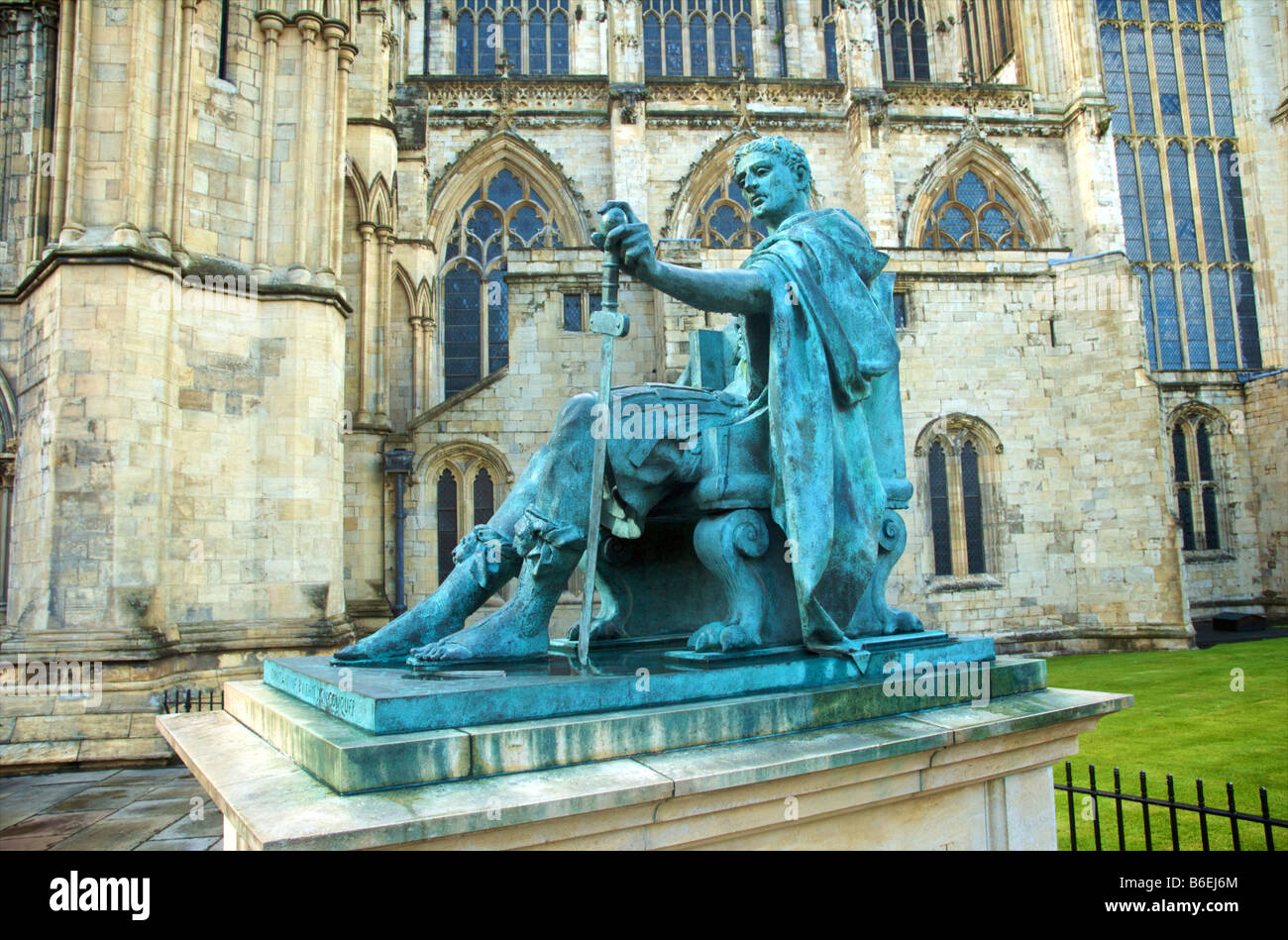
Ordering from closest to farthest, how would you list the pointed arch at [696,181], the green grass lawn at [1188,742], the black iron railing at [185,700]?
→ the green grass lawn at [1188,742], the black iron railing at [185,700], the pointed arch at [696,181]

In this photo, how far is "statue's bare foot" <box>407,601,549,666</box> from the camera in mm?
2869

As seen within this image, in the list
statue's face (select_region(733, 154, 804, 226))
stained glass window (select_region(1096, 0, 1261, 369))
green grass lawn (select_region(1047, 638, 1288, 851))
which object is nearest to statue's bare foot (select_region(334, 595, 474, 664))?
statue's face (select_region(733, 154, 804, 226))

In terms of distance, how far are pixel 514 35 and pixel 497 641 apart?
93.8 ft

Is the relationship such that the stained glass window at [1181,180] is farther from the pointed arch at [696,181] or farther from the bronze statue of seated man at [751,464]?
the bronze statue of seated man at [751,464]

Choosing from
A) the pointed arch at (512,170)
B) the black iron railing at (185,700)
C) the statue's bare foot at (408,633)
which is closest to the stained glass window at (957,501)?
the pointed arch at (512,170)

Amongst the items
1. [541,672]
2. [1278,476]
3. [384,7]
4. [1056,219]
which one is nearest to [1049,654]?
[1278,476]

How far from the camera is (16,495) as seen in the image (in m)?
9.55

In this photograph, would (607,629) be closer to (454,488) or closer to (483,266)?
(454,488)

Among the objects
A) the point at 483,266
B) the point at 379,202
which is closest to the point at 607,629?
the point at 379,202

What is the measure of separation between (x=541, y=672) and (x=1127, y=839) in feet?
14.6

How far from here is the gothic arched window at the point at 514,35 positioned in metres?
27.2

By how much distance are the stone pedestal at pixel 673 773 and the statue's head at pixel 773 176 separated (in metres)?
1.97

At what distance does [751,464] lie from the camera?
3.31 metres

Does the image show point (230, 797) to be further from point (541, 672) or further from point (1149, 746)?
point (1149, 746)
